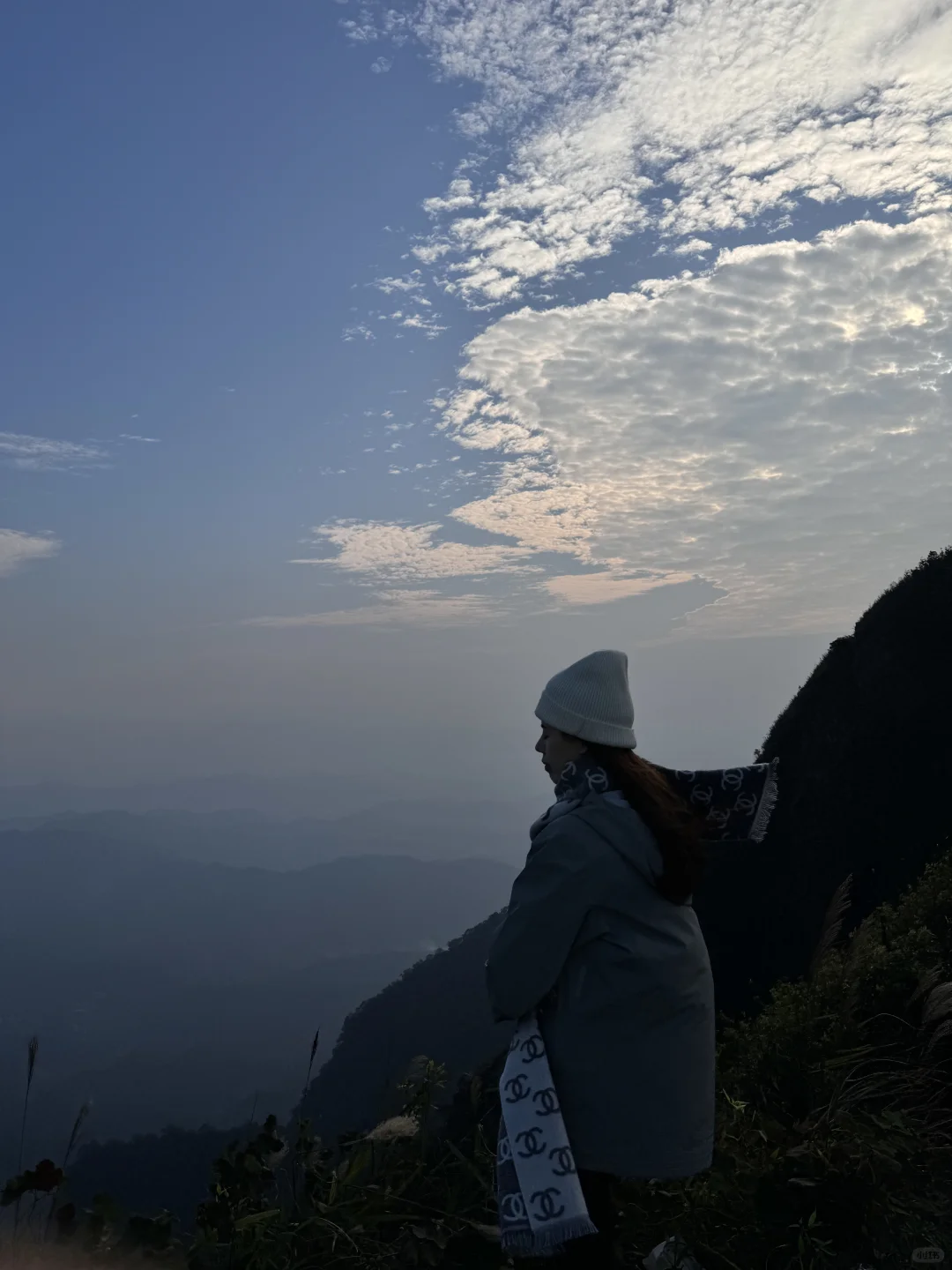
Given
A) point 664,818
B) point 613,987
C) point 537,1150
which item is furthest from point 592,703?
point 537,1150

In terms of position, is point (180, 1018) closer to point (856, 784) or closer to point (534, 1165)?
point (856, 784)

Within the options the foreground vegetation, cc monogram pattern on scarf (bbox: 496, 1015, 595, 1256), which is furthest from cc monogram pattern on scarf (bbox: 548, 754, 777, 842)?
the foreground vegetation

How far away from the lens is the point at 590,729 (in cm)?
322

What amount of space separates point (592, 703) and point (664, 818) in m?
0.46

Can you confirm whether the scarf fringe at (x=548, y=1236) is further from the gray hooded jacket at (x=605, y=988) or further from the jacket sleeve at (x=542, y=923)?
the jacket sleeve at (x=542, y=923)

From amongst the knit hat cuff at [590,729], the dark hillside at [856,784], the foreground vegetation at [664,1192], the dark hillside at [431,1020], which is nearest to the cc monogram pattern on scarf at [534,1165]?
the foreground vegetation at [664,1192]

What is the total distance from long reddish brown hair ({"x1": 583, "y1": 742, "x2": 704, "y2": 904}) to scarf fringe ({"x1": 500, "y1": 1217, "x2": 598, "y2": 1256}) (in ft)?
3.19

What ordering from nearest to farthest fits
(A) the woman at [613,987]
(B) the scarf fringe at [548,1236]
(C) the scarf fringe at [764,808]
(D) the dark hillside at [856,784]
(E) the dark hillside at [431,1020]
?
(B) the scarf fringe at [548,1236]
(A) the woman at [613,987]
(C) the scarf fringe at [764,808]
(D) the dark hillside at [856,784]
(E) the dark hillside at [431,1020]

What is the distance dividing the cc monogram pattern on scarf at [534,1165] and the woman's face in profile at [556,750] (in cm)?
83

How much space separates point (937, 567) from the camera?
19781 millimetres

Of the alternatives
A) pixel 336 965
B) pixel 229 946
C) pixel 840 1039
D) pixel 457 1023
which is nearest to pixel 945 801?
pixel 840 1039

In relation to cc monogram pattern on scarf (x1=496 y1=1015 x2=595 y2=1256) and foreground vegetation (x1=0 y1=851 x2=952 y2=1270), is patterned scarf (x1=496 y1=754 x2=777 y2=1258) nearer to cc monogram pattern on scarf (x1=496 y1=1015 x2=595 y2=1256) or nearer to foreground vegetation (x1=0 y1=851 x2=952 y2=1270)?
cc monogram pattern on scarf (x1=496 y1=1015 x2=595 y2=1256)

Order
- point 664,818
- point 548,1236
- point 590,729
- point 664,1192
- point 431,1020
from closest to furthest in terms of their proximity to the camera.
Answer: point 548,1236
point 664,818
point 590,729
point 664,1192
point 431,1020

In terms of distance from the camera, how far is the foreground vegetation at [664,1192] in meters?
3.42
